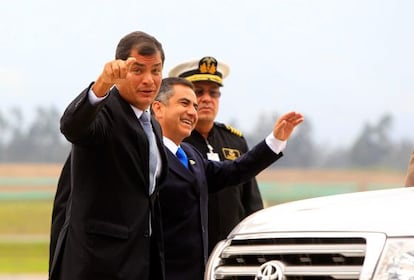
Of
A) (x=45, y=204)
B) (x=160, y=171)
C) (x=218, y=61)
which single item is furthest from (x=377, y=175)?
(x=160, y=171)

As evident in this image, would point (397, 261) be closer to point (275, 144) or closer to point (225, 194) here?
point (275, 144)

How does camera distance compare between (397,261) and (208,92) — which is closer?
(397,261)

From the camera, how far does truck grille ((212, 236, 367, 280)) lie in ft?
13.6

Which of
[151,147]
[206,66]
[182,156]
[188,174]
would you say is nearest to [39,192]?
[206,66]

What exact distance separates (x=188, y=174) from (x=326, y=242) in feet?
5.01

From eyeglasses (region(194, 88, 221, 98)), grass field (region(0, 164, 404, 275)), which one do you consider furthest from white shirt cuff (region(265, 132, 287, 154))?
grass field (region(0, 164, 404, 275))

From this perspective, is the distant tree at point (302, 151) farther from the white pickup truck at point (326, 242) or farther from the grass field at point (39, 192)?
the white pickup truck at point (326, 242)

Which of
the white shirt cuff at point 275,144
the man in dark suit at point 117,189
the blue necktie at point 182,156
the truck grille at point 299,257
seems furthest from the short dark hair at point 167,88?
the truck grille at point 299,257

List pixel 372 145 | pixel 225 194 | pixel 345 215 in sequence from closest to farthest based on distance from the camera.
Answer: pixel 345 215 → pixel 225 194 → pixel 372 145

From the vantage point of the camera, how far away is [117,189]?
196 inches

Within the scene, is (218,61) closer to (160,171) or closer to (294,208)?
(160,171)

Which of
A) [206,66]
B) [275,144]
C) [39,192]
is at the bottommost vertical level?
[39,192]

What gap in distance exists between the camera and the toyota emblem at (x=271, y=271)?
14.2ft

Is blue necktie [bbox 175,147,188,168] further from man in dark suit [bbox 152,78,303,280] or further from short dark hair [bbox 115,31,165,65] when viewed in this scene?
short dark hair [bbox 115,31,165,65]
